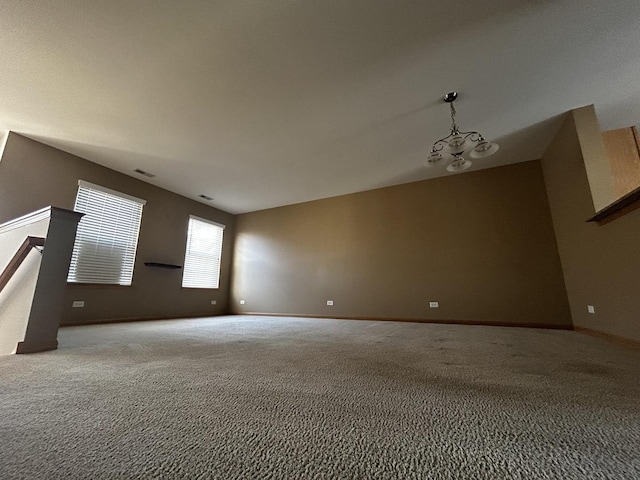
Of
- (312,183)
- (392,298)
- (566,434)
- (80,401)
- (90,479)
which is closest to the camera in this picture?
(90,479)

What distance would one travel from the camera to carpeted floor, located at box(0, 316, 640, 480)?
593 mm

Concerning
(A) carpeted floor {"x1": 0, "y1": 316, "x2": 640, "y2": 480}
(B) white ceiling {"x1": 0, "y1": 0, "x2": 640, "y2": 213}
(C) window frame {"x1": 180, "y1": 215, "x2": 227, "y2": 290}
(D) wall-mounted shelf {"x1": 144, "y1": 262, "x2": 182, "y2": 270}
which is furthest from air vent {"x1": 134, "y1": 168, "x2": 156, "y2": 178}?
(A) carpeted floor {"x1": 0, "y1": 316, "x2": 640, "y2": 480}

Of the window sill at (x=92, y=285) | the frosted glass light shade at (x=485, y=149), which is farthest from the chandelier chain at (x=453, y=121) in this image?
the window sill at (x=92, y=285)

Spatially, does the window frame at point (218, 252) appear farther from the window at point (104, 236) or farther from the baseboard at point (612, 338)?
the baseboard at point (612, 338)

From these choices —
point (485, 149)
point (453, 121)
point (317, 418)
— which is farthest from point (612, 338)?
point (317, 418)

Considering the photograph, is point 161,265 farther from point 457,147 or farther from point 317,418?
point 457,147

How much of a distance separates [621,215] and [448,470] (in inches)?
120

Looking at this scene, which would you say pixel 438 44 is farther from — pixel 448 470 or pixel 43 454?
pixel 43 454

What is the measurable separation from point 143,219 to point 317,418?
5108 mm

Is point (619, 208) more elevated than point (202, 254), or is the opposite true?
point (202, 254)

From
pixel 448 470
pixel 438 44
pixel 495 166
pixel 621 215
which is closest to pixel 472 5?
pixel 438 44

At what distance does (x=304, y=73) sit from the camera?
2447 millimetres

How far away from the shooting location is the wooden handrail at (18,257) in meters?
1.94

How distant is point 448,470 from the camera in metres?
0.58
